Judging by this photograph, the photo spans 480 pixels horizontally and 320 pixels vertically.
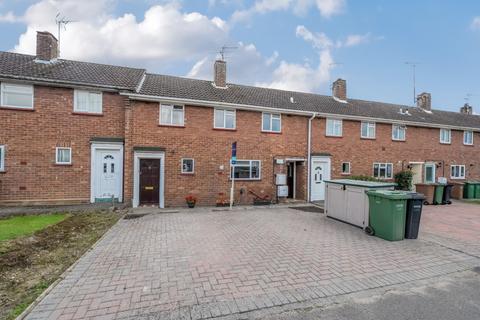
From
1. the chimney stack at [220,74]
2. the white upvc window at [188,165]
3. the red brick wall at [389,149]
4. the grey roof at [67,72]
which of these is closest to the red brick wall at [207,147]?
the white upvc window at [188,165]

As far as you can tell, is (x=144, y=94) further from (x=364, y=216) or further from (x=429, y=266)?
(x=429, y=266)

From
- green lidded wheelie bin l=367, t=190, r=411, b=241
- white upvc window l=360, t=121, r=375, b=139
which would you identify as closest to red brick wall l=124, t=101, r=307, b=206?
white upvc window l=360, t=121, r=375, b=139

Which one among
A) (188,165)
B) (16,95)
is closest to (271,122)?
(188,165)

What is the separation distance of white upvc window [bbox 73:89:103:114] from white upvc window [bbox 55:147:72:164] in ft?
5.88

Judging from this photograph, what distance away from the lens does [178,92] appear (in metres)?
12.2

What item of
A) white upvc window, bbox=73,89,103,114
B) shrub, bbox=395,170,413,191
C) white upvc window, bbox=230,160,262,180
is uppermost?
white upvc window, bbox=73,89,103,114

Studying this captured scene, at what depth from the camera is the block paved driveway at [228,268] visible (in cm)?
338

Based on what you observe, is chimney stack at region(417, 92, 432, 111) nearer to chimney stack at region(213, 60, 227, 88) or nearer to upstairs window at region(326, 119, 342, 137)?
upstairs window at region(326, 119, 342, 137)

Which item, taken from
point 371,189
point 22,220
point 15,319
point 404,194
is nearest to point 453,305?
point 404,194

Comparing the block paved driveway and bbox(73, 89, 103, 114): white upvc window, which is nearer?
the block paved driveway

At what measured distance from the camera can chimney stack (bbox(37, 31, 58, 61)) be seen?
39.3 ft

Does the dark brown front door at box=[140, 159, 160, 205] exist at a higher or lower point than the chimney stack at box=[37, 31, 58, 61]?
lower

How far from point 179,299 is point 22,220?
7.79 m

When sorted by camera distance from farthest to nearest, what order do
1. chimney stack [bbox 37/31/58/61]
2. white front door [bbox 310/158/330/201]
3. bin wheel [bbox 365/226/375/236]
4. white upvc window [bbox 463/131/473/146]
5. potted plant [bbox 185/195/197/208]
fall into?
white upvc window [bbox 463/131/473/146] < white front door [bbox 310/158/330/201] < chimney stack [bbox 37/31/58/61] < potted plant [bbox 185/195/197/208] < bin wheel [bbox 365/226/375/236]
